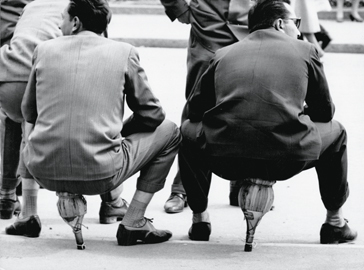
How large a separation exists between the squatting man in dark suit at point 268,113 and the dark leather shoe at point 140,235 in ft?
1.50

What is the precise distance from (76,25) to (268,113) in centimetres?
115

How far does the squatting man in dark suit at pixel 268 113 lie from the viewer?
4.35 meters

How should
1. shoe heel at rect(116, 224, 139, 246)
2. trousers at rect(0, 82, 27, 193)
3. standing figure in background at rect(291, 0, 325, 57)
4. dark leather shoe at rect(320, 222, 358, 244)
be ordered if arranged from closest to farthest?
shoe heel at rect(116, 224, 139, 246) → dark leather shoe at rect(320, 222, 358, 244) → trousers at rect(0, 82, 27, 193) → standing figure in background at rect(291, 0, 325, 57)

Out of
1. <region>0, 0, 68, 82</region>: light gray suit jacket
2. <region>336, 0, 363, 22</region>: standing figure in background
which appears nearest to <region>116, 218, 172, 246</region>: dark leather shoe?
<region>0, 0, 68, 82</region>: light gray suit jacket

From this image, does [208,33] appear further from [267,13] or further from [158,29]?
[158,29]

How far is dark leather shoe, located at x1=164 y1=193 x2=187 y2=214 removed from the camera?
218 inches

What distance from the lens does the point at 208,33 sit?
5539 millimetres

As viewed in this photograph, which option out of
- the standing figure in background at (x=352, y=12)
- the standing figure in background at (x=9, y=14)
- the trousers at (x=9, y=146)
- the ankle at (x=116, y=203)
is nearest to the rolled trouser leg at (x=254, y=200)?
the ankle at (x=116, y=203)

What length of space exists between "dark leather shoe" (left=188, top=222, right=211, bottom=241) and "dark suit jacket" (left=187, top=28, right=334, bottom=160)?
547mm

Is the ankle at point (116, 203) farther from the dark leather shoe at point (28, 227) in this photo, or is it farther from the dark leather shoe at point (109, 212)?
the dark leather shoe at point (28, 227)

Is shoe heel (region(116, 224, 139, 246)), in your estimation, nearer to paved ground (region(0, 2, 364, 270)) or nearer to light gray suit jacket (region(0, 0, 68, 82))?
paved ground (region(0, 2, 364, 270))

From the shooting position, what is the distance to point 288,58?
14.4ft

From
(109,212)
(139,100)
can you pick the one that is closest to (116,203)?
(109,212)

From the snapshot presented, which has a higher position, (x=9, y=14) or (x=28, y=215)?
(x=9, y=14)
